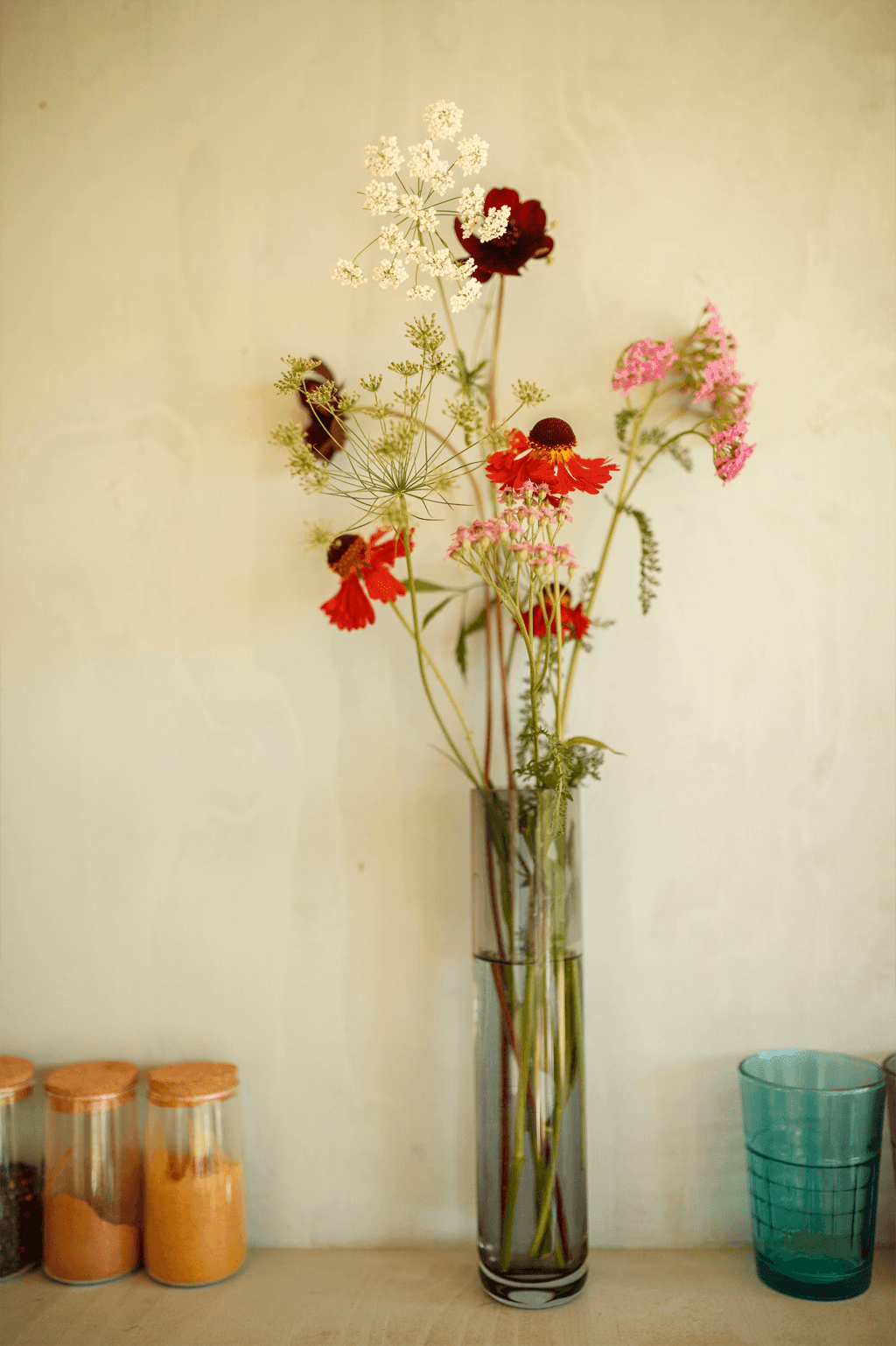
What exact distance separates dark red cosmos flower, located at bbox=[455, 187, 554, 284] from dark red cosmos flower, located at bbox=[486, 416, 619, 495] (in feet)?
0.65

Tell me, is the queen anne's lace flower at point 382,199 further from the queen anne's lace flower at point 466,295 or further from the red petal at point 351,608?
the red petal at point 351,608

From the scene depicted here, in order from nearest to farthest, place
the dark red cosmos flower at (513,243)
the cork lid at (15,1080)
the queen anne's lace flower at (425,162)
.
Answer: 1. the queen anne's lace flower at (425,162)
2. the dark red cosmos flower at (513,243)
3. the cork lid at (15,1080)

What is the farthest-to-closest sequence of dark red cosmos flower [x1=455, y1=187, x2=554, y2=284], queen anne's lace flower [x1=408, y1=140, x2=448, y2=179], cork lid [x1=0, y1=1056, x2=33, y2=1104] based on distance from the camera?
cork lid [x1=0, y1=1056, x2=33, y2=1104], dark red cosmos flower [x1=455, y1=187, x2=554, y2=284], queen anne's lace flower [x1=408, y1=140, x2=448, y2=179]

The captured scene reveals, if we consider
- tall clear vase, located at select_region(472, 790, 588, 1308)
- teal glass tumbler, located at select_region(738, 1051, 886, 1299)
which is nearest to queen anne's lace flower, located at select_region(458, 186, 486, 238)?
tall clear vase, located at select_region(472, 790, 588, 1308)

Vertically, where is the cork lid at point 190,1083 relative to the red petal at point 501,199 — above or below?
below

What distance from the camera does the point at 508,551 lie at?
83 centimetres

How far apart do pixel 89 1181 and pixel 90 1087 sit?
0.10 metres

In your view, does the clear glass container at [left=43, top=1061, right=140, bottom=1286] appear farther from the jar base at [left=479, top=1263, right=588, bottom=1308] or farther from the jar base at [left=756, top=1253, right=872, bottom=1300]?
the jar base at [left=756, top=1253, right=872, bottom=1300]

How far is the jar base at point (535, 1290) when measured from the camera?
878mm

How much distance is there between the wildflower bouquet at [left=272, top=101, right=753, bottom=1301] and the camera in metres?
0.79

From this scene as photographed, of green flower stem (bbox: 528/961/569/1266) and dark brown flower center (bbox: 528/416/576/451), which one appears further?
green flower stem (bbox: 528/961/569/1266)

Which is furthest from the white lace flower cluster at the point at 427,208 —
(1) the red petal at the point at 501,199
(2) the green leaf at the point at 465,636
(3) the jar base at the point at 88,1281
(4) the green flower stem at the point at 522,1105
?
(3) the jar base at the point at 88,1281

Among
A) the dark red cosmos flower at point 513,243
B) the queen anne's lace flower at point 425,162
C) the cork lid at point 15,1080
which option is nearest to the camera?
the queen anne's lace flower at point 425,162

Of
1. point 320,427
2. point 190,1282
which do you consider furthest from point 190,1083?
point 320,427
